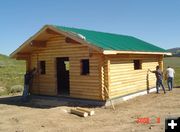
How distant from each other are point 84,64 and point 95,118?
543cm

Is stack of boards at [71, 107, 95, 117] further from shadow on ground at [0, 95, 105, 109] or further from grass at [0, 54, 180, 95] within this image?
grass at [0, 54, 180, 95]

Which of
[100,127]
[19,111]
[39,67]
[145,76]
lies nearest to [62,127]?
[100,127]

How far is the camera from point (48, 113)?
12.5 meters

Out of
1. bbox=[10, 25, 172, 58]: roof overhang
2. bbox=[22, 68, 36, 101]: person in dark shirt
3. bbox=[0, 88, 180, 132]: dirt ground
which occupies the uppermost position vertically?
bbox=[10, 25, 172, 58]: roof overhang

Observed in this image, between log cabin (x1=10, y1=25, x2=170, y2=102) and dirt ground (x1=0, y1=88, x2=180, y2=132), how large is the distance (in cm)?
110

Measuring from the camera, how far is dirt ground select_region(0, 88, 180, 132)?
1011 centimetres

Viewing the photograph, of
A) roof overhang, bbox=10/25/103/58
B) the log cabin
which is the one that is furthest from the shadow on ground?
roof overhang, bbox=10/25/103/58

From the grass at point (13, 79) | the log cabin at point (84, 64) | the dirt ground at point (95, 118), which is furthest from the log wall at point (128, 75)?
the grass at point (13, 79)

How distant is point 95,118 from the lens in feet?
38.9

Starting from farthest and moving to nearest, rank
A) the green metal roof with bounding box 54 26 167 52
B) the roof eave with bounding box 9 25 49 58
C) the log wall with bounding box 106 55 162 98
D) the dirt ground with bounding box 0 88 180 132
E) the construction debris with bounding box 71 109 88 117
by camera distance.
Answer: the roof eave with bounding box 9 25 49 58 → the log wall with bounding box 106 55 162 98 → the green metal roof with bounding box 54 26 167 52 → the construction debris with bounding box 71 109 88 117 → the dirt ground with bounding box 0 88 180 132

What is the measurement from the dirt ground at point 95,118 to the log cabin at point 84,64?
3.61 feet

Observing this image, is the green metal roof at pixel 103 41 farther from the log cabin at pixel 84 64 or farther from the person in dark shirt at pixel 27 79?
the person in dark shirt at pixel 27 79

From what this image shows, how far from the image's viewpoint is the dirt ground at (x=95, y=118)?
33.2ft

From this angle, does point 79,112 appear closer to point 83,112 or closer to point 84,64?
point 83,112
